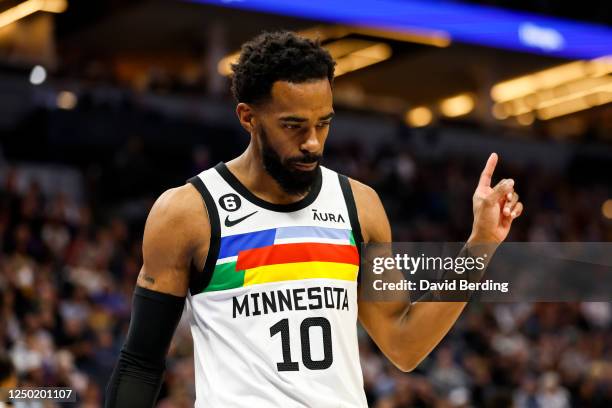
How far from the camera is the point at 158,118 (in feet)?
55.8

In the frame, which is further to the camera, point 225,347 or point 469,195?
point 469,195

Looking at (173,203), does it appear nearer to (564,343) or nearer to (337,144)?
(564,343)

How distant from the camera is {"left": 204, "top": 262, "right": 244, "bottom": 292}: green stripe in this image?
3037 mm

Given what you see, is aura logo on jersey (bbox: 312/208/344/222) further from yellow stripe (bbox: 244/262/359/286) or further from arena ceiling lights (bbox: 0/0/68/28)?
arena ceiling lights (bbox: 0/0/68/28)

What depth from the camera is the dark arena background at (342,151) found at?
11336mm

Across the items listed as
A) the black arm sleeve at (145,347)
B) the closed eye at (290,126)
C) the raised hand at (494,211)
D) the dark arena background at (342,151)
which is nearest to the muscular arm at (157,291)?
the black arm sleeve at (145,347)

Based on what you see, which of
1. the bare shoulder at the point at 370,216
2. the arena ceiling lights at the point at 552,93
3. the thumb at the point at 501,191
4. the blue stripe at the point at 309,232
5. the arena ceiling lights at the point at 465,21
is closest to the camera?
the thumb at the point at 501,191

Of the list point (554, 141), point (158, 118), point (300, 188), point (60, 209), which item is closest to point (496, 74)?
point (554, 141)

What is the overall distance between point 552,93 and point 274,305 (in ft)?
80.6

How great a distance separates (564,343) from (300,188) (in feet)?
41.8

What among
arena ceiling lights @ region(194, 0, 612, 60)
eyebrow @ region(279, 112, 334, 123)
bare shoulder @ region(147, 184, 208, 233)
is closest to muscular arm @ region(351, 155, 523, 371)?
eyebrow @ region(279, 112, 334, 123)

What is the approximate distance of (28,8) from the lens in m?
19.3

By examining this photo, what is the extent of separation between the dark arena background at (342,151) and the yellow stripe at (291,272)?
2.45 m

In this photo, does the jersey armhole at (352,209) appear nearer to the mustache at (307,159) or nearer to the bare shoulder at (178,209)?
the mustache at (307,159)
